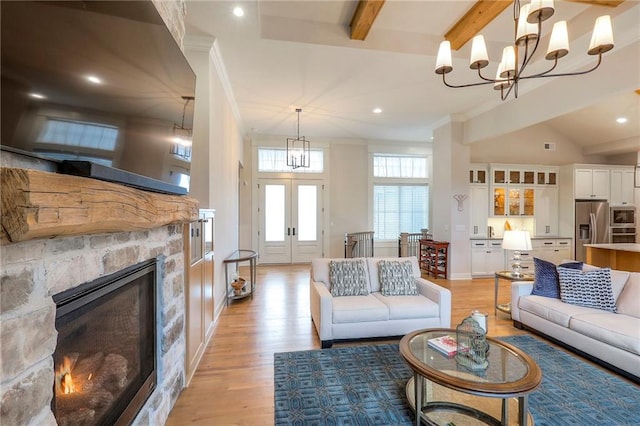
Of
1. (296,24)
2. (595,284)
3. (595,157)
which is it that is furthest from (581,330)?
(595,157)

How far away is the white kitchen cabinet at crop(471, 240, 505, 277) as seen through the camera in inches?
241

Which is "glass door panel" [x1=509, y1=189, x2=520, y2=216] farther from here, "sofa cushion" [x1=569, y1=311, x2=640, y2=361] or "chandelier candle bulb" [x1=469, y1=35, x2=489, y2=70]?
"chandelier candle bulb" [x1=469, y1=35, x2=489, y2=70]

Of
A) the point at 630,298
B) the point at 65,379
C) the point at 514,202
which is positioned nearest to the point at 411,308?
the point at 630,298

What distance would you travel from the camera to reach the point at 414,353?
2020mm

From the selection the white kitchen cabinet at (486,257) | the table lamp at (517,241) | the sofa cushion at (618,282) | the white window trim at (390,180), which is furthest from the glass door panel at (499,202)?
the sofa cushion at (618,282)

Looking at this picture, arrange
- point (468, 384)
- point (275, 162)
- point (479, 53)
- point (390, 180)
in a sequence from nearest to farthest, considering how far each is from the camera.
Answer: point (468, 384)
point (479, 53)
point (275, 162)
point (390, 180)

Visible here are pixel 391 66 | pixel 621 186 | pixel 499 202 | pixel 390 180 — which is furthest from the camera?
pixel 390 180

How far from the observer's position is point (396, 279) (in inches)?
137

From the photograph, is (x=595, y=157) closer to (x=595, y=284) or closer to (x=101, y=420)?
(x=595, y=284)

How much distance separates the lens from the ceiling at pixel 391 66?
304cm

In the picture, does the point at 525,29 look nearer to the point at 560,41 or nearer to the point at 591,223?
the point at 560,41

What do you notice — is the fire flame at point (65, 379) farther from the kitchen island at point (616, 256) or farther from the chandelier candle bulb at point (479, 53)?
the kitchen island at point (616, 256)

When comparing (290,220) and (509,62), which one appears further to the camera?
(290,220)

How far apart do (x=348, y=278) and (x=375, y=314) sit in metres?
0.55
